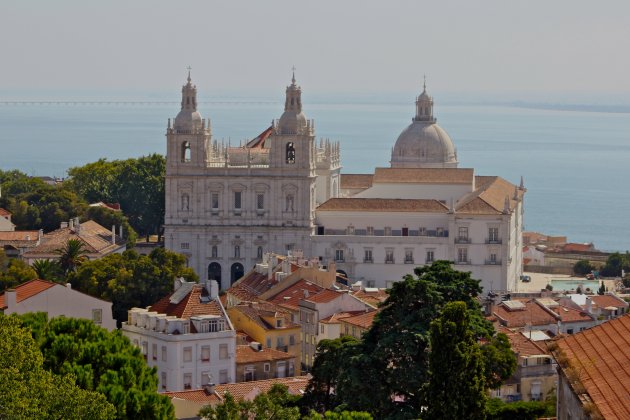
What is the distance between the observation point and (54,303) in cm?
4516

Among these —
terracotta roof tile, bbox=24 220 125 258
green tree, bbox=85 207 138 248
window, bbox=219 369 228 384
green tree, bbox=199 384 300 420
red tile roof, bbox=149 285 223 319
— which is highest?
green tree, bbox=85 207 138 248

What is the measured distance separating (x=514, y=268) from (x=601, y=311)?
68.0 ft

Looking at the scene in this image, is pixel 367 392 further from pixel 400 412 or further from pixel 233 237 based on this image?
pixel 233 237

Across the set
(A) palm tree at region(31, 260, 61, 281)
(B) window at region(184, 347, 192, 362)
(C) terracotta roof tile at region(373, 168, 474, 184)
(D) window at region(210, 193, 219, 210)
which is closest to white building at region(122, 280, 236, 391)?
(B) window at region(184, 347, 192, 362)

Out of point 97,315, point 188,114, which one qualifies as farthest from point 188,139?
point 97,315

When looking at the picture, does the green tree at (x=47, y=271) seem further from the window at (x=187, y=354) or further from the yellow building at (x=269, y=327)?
the window at (x=187, y=354)

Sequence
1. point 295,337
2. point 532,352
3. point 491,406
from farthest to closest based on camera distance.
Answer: point 295,337 < point 532,352 < point 491,406

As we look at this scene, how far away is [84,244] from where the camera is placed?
7062 centimetres

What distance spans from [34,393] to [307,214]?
160 ft

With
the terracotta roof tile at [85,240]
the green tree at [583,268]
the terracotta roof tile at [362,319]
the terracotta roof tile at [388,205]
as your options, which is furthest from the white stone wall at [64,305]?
the green tree at [583,268]

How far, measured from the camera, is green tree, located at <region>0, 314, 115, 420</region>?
88.7 ft

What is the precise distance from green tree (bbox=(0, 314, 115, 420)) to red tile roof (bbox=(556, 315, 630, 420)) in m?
7.30

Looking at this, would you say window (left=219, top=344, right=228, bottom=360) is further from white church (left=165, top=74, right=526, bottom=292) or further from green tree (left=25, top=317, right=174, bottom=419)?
white church (left=165, top=74, right=526, bottom=292)

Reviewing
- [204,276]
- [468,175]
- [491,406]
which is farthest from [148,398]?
[468,175]
